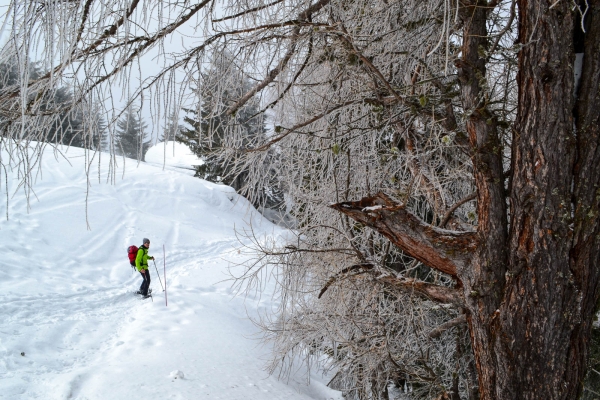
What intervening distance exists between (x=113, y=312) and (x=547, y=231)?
28.1 ft

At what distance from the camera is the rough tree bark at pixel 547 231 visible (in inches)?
64.3

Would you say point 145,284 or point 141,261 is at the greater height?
point 141,261

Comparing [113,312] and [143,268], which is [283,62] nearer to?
[113,312]

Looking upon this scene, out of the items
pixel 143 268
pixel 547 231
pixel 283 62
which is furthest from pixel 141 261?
pixel 547 231

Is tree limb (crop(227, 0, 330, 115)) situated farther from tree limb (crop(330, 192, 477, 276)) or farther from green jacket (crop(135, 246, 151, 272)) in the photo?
green jacket (crop(135, 246, 151, 272))

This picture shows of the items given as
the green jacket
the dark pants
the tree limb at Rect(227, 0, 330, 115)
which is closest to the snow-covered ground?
the dark pants

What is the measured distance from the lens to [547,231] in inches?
64.8

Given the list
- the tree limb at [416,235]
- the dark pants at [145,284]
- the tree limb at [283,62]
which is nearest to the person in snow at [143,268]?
the dark pants at [145,284]

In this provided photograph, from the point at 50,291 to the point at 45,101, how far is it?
8.39 meters

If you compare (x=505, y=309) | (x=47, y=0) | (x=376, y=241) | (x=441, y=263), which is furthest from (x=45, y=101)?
(x=376, y=241)

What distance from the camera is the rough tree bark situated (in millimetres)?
1634

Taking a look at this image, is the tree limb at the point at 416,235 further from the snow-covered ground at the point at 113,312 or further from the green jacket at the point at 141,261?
the green jacket at the point at 141,261

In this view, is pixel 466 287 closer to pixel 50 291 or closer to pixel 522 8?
pixel 522 8

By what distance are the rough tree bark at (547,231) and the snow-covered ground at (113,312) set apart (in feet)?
6.46
